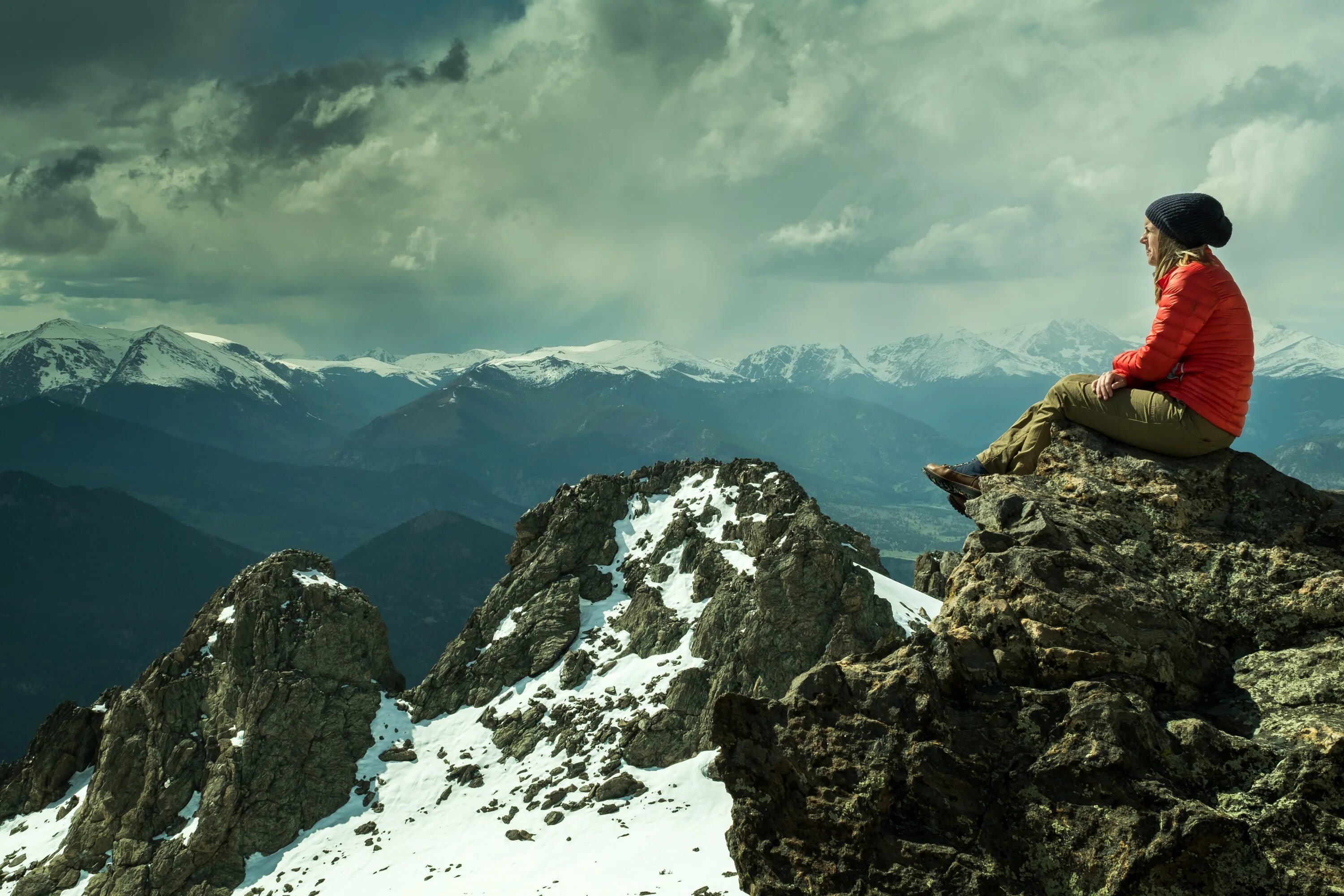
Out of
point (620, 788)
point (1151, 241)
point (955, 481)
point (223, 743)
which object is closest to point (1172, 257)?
point (1151, 241)

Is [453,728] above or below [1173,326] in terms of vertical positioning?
above

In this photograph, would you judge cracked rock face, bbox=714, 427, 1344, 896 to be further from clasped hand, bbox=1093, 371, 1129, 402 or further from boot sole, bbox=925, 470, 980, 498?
boot sole, bbox=925, 470, 980, 498

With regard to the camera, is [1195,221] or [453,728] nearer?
[1195,221]

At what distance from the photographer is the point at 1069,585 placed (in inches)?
460

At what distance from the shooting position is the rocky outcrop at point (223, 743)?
68062 mm

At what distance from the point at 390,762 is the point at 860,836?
3011 inches

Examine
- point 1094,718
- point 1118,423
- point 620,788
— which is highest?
point 1118,423

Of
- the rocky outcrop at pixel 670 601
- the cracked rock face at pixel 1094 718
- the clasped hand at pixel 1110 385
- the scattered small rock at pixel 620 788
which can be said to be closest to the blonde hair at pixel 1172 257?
the clasped hand at pixel 1110 385

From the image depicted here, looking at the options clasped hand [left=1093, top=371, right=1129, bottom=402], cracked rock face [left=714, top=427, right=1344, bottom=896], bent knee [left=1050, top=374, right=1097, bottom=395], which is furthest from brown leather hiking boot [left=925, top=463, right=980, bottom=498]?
clasped hand [left=1093, top=371, right=1129, bottom=402]

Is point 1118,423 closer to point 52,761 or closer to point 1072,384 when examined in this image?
point 1072,384

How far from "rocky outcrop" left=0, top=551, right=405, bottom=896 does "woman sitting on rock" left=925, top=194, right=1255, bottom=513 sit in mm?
76542

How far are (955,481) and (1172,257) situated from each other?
17.0 ft

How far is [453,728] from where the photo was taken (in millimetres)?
80438

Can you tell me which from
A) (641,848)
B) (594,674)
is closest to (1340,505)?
(641,848)
